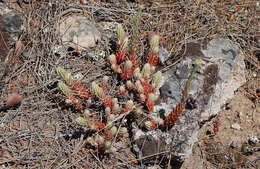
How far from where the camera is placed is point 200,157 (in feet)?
12.5

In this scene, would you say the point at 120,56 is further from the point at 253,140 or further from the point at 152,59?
the point at 253,140

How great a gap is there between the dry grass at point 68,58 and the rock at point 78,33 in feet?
0.32

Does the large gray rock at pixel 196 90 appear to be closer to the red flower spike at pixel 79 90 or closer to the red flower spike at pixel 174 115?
the red flower spike at pixel 174 115

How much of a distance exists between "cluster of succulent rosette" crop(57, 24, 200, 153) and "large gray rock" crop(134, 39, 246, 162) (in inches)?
6.0

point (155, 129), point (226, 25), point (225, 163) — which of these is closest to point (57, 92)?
point (155, 129)

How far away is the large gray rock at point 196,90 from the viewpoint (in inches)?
140

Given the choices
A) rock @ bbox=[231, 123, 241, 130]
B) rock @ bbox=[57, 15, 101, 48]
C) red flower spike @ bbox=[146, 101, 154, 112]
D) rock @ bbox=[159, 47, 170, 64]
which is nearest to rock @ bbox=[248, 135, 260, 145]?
rock @ bbox=[231, 123, 241, 130]

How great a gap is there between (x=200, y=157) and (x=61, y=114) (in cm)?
180

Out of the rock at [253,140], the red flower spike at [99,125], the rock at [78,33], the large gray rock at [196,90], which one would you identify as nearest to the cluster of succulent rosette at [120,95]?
the red flower spike at [99,125]

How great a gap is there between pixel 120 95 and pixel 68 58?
0.95 metres

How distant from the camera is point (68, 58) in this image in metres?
4.21

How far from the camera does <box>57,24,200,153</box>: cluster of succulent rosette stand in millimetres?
3457

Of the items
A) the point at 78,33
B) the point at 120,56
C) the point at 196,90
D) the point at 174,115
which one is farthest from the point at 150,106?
the point at 78,33

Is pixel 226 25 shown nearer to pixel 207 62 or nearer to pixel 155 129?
pixel 207 62
